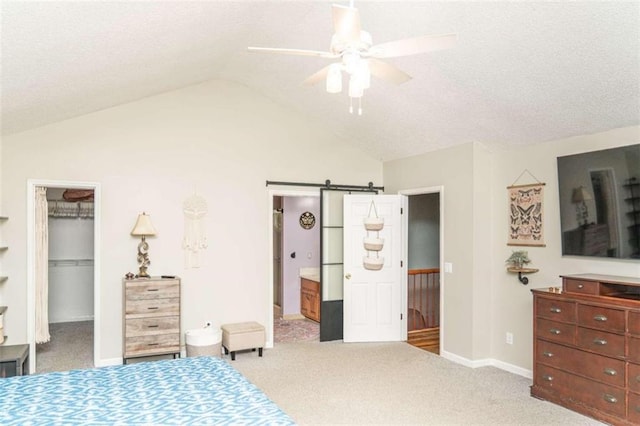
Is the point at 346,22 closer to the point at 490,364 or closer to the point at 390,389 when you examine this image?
the point at 390,389

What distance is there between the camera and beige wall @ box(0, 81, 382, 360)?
195 inches

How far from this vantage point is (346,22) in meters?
2.21

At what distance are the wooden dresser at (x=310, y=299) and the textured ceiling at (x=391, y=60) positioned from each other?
3.27m

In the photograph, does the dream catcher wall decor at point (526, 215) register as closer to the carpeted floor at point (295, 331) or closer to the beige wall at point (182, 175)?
the beige wall at point (182, 175)

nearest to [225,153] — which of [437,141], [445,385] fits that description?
[437,141]

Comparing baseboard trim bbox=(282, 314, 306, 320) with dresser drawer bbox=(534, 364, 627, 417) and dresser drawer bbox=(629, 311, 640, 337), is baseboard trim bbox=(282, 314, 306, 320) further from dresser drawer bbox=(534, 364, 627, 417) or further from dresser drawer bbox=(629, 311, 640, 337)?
dresser drawer bbox=(629, 311, 640, 337)

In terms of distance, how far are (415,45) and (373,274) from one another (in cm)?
426

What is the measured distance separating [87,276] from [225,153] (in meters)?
3.65

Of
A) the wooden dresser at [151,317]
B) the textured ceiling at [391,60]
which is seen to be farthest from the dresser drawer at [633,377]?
the wooden dresser at [151,317]

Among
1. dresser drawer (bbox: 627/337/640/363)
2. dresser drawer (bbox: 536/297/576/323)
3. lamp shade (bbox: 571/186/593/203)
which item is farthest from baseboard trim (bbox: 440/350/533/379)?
lamp shade (bbox: 571/186/593/203)

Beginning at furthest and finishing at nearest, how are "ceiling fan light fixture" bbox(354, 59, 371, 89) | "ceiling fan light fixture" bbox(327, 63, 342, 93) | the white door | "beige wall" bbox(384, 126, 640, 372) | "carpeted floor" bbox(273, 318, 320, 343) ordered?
"carpeted floor" bbox(273, 318, 320, 343)
the white door
"beige wall" bbox(384, 126, 640, 372)
"ceiling fan light fixture" bbox(327, 63, 342, 93)
"ceiling fan light fixture" bbox(354, 59, 371, 89)

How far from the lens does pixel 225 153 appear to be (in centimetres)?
583

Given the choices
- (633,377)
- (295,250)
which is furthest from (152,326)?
(633,377)

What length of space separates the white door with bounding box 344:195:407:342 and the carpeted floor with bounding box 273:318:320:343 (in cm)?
64
